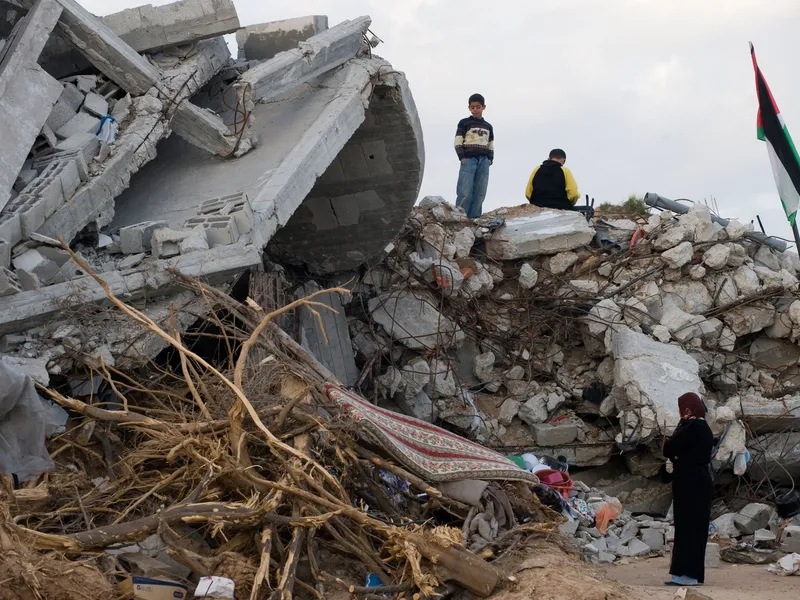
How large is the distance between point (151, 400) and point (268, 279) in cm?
253

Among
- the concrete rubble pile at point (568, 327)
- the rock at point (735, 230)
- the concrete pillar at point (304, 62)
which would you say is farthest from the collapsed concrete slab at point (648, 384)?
the concrete pillar at point (304, 62)

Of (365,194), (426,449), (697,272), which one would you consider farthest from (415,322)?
(426,449)

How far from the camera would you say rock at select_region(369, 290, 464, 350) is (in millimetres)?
10930

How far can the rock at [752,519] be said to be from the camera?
347 inches

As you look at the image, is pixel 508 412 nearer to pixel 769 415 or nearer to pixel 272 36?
pixel 769 415

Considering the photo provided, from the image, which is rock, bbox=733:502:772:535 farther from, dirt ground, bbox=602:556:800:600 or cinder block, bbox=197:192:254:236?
cinder block, bbox=197:192:254:236

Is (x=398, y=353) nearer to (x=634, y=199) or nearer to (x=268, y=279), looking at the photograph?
(x=268, y=279)

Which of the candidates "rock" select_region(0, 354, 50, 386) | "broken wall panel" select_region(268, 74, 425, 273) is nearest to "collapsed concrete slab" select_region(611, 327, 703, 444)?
"broken wall panel" select_region(268, 74, 425, 273)

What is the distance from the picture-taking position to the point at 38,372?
6.11 metres

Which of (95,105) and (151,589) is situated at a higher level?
(95,105)

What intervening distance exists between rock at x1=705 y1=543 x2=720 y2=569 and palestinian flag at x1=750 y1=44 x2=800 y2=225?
3.72 m

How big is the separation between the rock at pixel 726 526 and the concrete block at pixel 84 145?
6097 mm

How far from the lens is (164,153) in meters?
9.22

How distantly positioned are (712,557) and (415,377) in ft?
12.8
